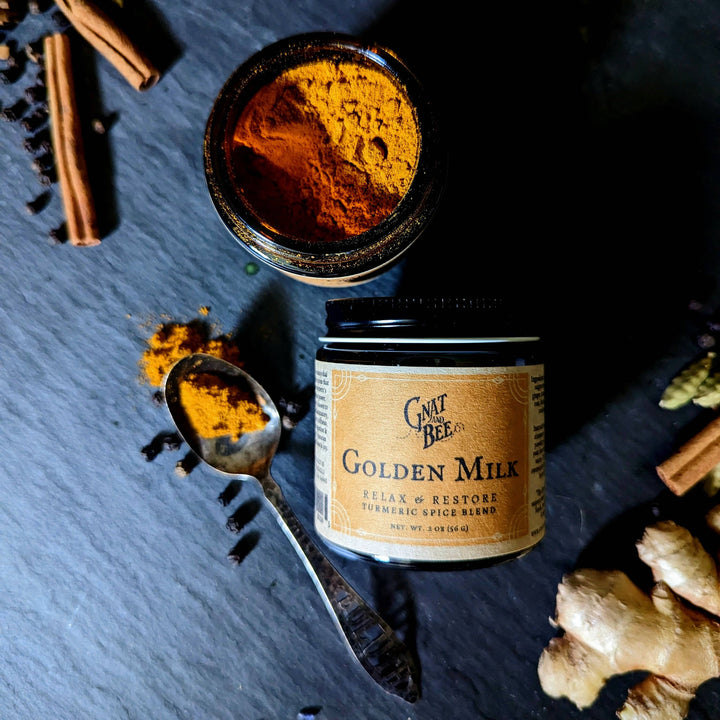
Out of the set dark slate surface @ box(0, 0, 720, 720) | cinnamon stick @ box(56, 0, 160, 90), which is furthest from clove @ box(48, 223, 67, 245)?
cinnamon stick @ box(56, 0, 160, 90)

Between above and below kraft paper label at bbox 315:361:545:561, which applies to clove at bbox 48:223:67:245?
above

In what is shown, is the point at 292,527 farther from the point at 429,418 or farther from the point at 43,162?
the point at 43,162

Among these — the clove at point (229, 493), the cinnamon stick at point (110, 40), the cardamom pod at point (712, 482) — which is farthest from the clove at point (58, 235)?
A: the cardamom pod at point (712, 482)

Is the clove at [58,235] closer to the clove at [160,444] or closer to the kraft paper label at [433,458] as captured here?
the clove at [160,444]

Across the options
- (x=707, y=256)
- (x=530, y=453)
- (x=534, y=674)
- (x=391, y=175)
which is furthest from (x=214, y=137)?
(x=534, y=674)

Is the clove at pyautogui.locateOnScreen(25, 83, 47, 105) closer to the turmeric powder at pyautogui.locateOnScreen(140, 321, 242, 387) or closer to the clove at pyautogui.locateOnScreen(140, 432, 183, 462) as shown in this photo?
the turmeric powder at pyautogui.locateOnScreen(140, 321, 242, 387)

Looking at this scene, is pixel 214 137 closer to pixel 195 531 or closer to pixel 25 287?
pixel 25 287
